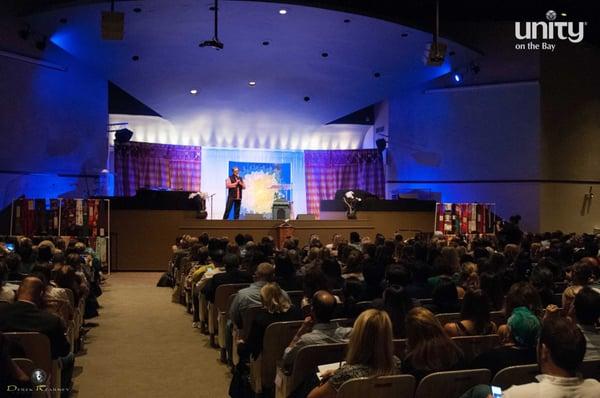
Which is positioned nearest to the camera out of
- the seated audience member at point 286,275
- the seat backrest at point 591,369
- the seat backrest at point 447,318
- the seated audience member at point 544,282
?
the seat backrest at point 591,369

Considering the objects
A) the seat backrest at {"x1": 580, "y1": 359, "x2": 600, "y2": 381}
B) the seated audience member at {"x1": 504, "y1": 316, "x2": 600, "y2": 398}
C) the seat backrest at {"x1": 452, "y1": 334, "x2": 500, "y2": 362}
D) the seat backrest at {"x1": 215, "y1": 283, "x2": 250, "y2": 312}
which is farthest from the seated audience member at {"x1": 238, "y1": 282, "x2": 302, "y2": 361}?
the seated audience member at {"x1": 504, "y1": 316, "x2": 600, "y2": 398}

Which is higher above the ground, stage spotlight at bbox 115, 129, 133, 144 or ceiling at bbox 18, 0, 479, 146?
ceiling at bbox 18, 0, 479, 146

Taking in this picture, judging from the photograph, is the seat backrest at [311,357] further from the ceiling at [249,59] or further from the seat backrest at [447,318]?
the ceiling at [249,59]

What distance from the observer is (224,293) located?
5512 millimetres

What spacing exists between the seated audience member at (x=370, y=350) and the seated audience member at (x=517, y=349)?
54 centimetres

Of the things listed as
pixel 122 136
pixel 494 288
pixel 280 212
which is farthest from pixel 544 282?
pixel 122 136

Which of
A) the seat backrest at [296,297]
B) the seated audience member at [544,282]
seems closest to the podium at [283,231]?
the seat backrest at [296,297]

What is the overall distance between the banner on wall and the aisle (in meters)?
9.53

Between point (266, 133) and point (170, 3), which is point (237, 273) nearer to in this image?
point (170, 3)

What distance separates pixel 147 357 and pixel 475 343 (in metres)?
3.40

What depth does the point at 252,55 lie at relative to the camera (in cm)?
1311

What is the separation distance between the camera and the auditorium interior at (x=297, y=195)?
326 centimetres

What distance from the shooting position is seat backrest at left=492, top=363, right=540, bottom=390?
2.48 meters

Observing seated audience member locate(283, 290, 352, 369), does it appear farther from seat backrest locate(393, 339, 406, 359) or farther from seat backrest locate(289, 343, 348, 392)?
seat backrest locate(393, 339, 406, 359)
